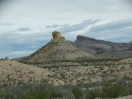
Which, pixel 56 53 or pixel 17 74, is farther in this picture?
pixel 56 53

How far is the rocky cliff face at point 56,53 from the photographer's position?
100 meters

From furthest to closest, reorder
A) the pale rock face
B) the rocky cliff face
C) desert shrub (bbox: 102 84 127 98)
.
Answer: the pale rock face < the rocky cliff face < desert shrub (bbox: 102 84 127 98)

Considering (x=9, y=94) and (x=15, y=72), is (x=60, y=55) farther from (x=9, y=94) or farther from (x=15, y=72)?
(x=9, y=94)

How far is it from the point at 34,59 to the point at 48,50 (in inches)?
212

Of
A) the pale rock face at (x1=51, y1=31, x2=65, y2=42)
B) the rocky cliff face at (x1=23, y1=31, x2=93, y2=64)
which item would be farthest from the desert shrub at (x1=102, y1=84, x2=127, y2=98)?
the pale rock face at (x1=51, y1=31, x2=65, y2=42)

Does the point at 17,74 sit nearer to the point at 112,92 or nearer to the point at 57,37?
the point at 112,92

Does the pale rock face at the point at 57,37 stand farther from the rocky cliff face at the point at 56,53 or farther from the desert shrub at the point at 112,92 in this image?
the desert shrub at the point at 112,92

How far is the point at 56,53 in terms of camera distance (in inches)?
4008

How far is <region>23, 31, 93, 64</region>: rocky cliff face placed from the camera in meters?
100

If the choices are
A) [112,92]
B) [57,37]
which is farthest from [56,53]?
[112,92]

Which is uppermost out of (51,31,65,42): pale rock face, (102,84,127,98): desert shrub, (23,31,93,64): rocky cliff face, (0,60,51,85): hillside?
(51,31,65,42): pale rock face

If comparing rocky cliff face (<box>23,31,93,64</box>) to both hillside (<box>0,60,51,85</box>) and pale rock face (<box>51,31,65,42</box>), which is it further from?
hillside (<box>0,60,51,85</box>)

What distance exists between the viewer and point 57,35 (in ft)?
368

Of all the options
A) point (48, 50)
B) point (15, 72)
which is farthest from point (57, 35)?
point (15, 72)
